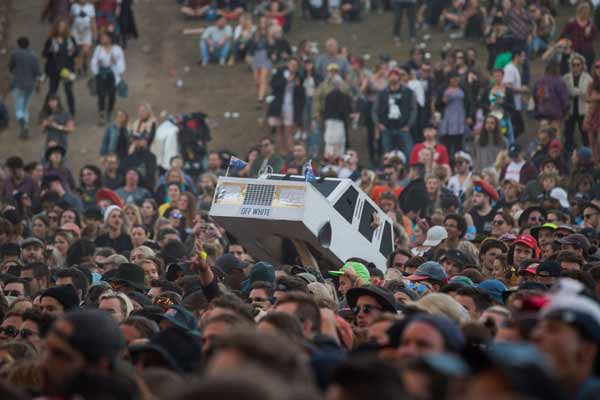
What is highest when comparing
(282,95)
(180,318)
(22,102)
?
(180,318)

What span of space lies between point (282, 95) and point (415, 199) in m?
7.79

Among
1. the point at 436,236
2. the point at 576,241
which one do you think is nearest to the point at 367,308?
the point at 576,241

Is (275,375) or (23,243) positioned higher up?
(275,375)

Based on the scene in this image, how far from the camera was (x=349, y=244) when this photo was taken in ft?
51.1

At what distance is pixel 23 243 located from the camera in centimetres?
1734

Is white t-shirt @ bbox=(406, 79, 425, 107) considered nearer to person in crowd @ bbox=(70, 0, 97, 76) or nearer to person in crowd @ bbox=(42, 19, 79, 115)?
person in crowd @ bbox=(42, 19, 79, 115)

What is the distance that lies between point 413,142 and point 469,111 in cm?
114

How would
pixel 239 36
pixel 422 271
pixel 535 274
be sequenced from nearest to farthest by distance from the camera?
pixel 535 274 → pixel 422 271 → pixel 239 36

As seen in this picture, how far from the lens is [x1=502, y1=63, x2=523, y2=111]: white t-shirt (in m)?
25.8

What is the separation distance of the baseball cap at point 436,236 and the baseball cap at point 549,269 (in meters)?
5.03

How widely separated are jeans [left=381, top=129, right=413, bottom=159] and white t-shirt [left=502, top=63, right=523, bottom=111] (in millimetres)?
1988

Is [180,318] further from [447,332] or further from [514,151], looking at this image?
[514,151]

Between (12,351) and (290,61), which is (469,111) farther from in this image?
(12,351)

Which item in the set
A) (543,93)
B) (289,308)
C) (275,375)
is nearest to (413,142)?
(543,93)
